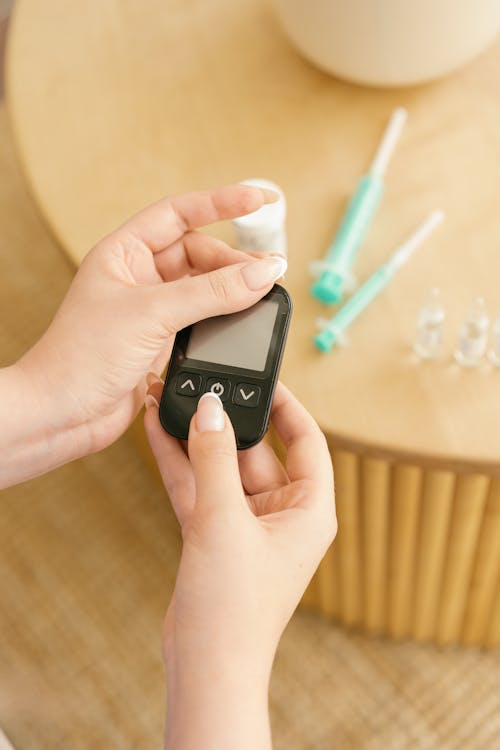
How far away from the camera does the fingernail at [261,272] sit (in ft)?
2.15

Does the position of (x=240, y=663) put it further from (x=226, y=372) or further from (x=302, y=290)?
(x=302, y=290)

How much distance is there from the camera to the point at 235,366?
2.24ft

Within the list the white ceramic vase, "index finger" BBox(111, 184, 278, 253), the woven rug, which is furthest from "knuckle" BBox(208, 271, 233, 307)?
the woven rug

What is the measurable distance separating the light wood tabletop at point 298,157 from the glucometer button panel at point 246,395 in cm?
8

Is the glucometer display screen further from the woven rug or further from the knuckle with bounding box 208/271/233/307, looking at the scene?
the woven rug

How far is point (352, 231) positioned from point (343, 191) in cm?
7

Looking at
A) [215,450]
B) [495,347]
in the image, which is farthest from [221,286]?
[495,347]

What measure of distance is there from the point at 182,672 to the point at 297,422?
214 mm

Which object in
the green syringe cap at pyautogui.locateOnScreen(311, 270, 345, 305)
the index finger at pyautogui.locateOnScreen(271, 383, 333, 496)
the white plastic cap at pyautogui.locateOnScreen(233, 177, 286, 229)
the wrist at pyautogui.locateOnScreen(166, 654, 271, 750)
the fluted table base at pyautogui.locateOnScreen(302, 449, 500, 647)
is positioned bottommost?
the fluted table base at pyautogui.locateOnScreen(302, 449, 500, 647)

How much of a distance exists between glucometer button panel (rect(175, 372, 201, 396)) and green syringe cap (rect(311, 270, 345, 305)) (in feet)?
0.55

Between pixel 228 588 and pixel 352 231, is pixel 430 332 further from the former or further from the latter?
pixel 228 588

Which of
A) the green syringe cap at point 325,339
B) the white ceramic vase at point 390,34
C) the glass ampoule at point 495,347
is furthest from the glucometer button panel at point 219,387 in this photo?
the white ceramic vase at point 390,34

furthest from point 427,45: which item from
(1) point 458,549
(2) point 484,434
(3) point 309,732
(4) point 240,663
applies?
(3) point 309,732

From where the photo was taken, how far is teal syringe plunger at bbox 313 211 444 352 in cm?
77
